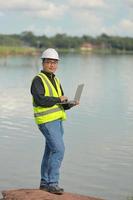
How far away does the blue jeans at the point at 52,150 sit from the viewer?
7.36m

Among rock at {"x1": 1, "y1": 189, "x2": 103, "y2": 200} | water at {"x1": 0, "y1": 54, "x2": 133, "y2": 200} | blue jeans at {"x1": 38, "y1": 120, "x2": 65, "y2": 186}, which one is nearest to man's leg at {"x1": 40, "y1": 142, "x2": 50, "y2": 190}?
blue jeans at {"x1": 38, "y1": 120, "x2": 65, "y2": 186}

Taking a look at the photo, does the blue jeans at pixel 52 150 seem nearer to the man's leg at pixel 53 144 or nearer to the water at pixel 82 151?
the man's leg at pixel 53 144

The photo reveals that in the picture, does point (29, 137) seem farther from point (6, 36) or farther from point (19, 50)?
point (6, 36)

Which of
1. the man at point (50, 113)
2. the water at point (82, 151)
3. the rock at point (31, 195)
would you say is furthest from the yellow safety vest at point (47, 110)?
the water at point (82, 151)

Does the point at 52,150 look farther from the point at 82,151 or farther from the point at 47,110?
the point at 82,151

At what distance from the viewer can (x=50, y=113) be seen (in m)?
7.39

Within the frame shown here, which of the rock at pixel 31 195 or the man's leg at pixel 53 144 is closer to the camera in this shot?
the rock at pixel 31 195

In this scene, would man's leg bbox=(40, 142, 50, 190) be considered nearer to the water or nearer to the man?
the man

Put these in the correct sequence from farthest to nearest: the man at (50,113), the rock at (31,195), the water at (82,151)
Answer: the water at (82,151)
the man at (50,113)
the rock at (31,195)

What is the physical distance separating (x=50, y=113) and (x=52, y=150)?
0.52 m

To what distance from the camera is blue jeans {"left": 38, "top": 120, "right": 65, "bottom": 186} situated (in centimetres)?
736

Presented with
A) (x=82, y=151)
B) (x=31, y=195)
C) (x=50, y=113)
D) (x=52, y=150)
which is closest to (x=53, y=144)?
(x=52, y=150)

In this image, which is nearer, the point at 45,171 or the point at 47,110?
the point at 47,110

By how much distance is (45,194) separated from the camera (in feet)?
23.2
